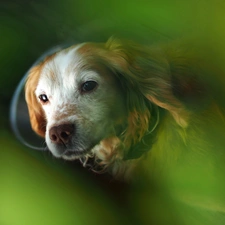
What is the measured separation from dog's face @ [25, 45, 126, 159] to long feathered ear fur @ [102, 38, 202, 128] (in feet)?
0.08

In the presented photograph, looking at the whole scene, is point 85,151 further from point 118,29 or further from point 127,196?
point 118,29

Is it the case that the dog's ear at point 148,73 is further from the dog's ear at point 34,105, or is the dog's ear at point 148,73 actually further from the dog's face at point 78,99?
the dog's ear at point 34,105

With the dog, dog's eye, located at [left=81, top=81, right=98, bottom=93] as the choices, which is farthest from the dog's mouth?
dog's eye, located at [left=81, top=81, right=98, bottom=93]

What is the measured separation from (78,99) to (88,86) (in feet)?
0.09

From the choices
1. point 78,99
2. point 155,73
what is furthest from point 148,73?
point 78,99

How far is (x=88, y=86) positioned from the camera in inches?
28.9

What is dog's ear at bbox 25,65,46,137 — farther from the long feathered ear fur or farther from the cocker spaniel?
the long feathered ear fur

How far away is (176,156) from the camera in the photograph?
2.51 ft

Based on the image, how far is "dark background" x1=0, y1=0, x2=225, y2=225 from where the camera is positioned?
729 millimetres

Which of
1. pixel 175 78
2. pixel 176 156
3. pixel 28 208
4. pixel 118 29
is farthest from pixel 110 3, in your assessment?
pixel 28 208

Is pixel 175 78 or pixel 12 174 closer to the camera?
pixel 175 78

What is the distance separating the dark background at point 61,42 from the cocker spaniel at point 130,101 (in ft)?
0.10

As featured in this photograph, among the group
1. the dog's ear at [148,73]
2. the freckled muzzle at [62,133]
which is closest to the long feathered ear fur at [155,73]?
the dog's ear at [148,73]

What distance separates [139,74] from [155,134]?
4.2 inches
